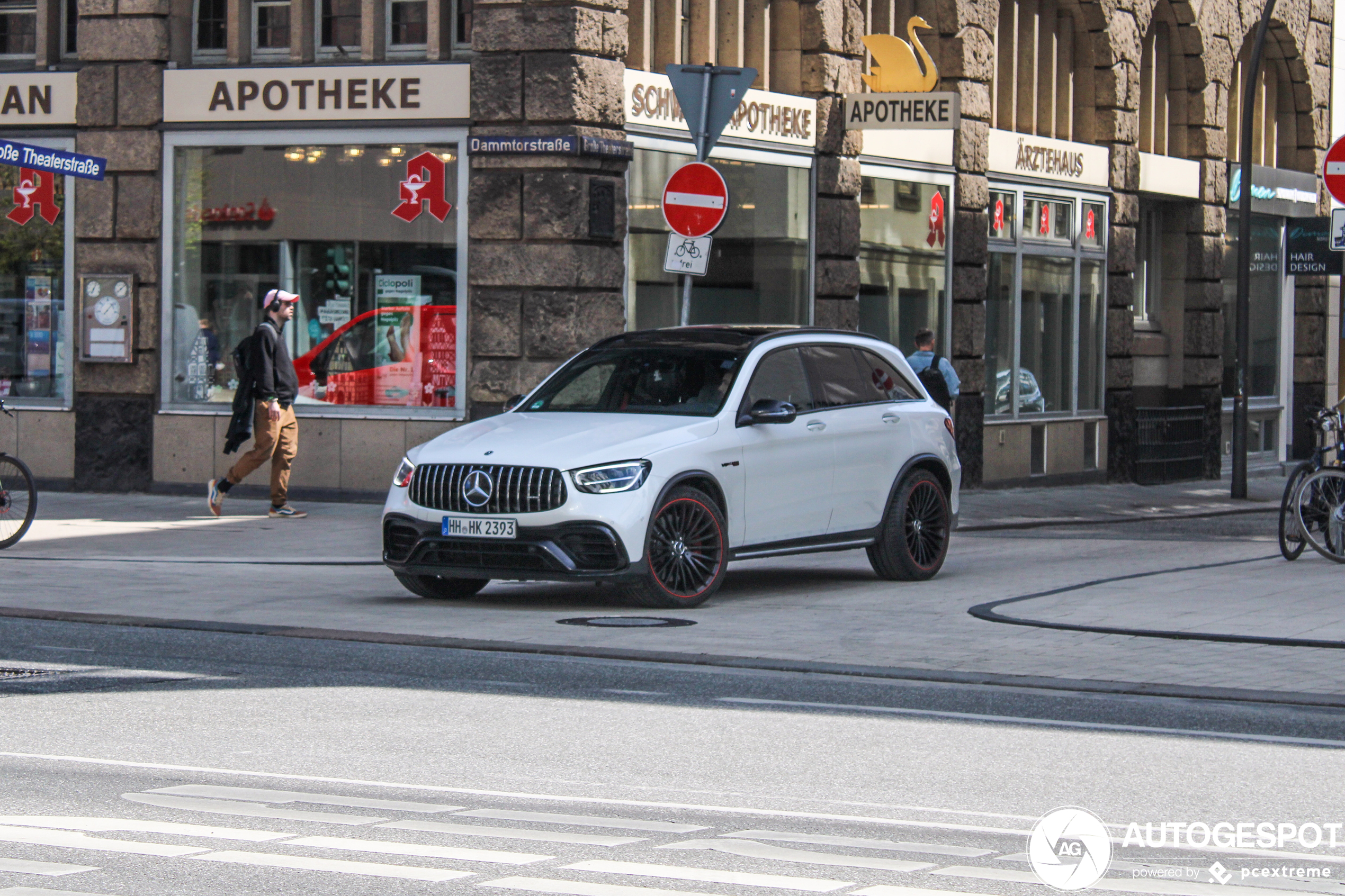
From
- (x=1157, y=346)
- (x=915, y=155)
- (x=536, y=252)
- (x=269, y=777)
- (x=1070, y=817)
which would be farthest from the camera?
(x=1157, y=346)

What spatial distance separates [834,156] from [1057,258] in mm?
5699

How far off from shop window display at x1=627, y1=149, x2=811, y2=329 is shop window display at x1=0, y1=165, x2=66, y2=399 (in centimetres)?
571

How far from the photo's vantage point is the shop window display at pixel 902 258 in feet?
74.4

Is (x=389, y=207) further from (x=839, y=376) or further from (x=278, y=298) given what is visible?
(x=839, y=376)

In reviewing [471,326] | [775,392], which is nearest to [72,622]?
[775,392]

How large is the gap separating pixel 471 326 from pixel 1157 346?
13907mm

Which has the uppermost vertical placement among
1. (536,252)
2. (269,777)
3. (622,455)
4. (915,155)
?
(915,155)

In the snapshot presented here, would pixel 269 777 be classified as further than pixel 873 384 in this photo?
No

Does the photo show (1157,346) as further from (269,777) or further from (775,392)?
(269,777)

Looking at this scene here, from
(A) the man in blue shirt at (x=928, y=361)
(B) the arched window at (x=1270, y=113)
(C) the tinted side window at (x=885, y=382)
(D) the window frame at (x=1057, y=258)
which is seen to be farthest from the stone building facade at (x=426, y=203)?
(B) the arched window at (x=1270, y=113)

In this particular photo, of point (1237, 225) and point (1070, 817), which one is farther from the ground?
point (1237, 225)

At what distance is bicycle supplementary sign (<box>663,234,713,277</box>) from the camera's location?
15398mm

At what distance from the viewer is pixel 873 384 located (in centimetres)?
1350

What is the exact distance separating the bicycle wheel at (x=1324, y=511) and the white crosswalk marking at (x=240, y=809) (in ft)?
33.6
